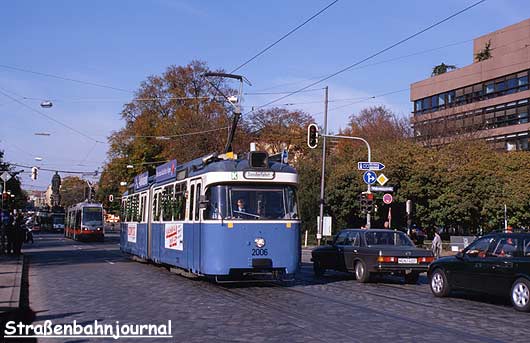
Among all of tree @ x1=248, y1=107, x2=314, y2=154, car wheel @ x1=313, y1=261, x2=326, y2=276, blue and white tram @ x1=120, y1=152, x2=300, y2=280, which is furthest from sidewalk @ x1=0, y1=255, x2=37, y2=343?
tree @ x1=248, y1=107, x2=314, y2=154

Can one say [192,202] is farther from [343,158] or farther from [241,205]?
[343,158]

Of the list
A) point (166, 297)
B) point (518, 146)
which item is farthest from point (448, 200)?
point (166, 297)

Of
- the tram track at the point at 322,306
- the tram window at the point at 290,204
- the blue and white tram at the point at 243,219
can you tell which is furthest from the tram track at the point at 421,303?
the tram window at the point at 290,204

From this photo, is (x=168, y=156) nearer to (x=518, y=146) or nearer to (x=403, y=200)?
(x=403, y=200)

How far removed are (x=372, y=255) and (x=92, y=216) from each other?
40.3 m

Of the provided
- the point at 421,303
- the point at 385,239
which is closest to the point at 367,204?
the point at 385,239

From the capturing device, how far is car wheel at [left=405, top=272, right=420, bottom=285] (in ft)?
62.7

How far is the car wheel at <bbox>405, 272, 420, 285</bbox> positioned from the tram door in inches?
238

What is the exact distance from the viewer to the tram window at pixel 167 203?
20.3m

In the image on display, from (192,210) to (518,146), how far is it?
51.2 meters

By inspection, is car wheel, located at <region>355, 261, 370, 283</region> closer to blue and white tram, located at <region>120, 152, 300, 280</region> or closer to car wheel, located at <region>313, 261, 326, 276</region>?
car wheel, located at <region>313, 261, 326, 276</region>

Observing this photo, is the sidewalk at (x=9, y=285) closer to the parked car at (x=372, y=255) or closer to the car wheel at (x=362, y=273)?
the parked car at (x=372, y=255)

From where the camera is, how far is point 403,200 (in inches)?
1775

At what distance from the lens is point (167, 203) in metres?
20.8
